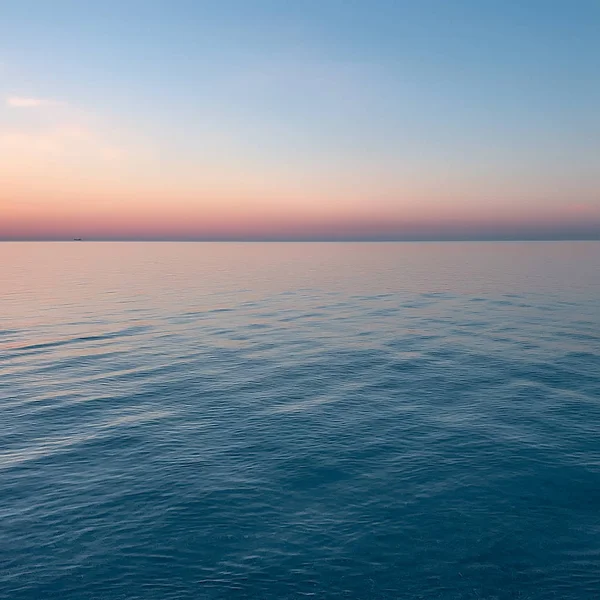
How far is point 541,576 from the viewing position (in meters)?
25.5

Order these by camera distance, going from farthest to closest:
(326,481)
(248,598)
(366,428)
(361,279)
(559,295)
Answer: (361,279)
(559,295)
(366,428)
(326,481)
(248,598)

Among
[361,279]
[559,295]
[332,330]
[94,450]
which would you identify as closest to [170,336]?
[332,330]

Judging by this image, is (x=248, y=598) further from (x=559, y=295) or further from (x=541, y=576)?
(x=559, y=295)

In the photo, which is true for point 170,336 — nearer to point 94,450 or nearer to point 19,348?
point 19,348

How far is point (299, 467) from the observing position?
121 ft

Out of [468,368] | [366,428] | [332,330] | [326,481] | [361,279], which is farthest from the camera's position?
[361,279]

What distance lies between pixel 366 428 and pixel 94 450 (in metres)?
22.4

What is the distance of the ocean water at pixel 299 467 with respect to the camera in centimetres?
2580

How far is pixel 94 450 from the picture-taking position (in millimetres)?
39250

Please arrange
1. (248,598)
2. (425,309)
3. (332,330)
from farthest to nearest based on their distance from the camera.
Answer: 1. (425,309)
2. (332,330)
3. (248,598)

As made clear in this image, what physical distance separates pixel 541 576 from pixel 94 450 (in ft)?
104

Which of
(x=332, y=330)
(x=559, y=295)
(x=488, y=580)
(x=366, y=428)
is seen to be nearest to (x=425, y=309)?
(x=332, y=330)

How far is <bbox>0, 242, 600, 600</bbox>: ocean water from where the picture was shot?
25.8 m

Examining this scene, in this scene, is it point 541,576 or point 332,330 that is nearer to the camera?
point 541,576
